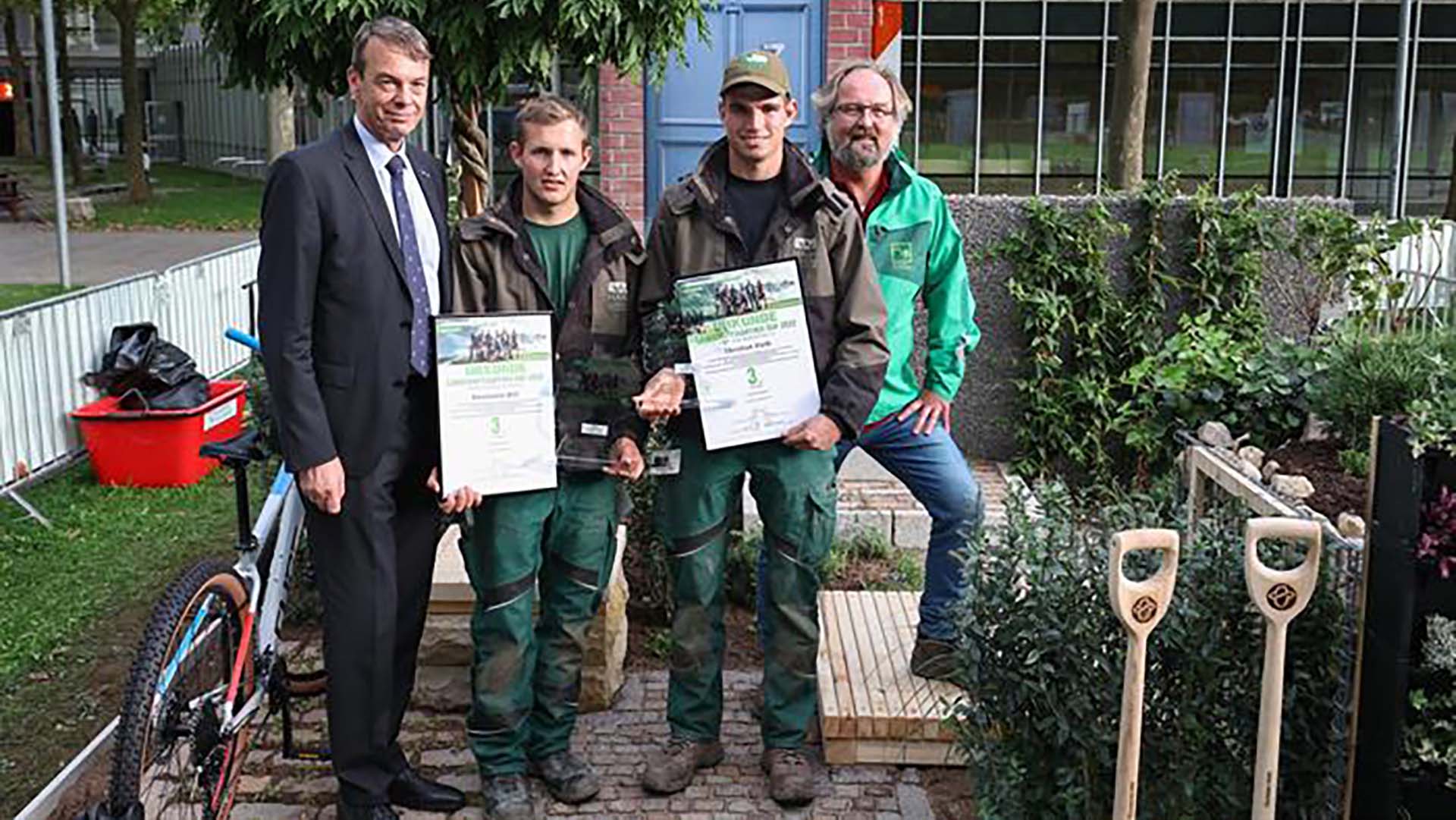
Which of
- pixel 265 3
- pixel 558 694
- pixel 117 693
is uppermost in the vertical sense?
pixel 265 3

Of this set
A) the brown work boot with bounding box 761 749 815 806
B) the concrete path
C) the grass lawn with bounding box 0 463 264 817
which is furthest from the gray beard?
the concrete path

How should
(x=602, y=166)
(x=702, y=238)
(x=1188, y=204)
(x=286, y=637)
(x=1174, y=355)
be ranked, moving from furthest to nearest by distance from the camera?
(x=602, y=166) < (x=1188, y=204) < (x=1174, y=355) < (x=286, y=637) < (x=702, y=238)

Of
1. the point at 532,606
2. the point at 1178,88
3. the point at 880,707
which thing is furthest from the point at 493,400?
the point at 1178,88

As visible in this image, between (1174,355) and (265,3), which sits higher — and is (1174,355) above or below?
below

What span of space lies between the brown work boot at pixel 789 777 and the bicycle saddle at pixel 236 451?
1.65 meters

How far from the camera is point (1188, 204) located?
7.43 meters

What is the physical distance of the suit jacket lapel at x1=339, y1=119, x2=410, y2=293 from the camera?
3.65 m

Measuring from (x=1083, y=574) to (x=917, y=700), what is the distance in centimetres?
119

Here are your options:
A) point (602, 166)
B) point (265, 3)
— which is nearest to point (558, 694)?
point (265, 3)

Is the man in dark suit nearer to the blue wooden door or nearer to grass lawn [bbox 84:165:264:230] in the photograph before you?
the blue wooden door

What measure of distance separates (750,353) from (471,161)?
2.79 metres

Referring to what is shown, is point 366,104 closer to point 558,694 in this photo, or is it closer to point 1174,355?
point 558,694

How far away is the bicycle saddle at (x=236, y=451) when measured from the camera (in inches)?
157

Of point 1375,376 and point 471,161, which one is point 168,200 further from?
point 1375,376
